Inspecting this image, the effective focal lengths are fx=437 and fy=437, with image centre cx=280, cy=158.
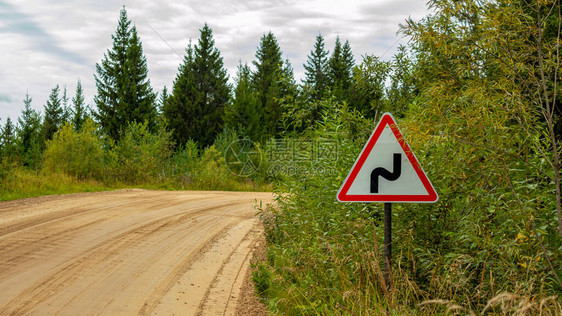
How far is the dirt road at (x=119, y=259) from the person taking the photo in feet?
15.9

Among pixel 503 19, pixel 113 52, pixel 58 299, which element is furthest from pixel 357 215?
pixel 113 52

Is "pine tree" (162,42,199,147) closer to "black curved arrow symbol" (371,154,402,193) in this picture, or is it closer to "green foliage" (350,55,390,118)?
"green foliage" (350,55,390,118)

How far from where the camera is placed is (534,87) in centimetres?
388

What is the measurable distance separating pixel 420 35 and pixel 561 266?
219 centimetres

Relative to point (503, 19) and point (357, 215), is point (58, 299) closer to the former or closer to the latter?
point (357, 215)

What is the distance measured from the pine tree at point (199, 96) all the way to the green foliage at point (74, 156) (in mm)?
21377

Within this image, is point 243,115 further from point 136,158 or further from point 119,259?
point 119,259

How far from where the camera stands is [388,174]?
3.97 m

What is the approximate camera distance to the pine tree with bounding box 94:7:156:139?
4003cm

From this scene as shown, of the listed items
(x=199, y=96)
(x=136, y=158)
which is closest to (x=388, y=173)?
(x=136, y=158)

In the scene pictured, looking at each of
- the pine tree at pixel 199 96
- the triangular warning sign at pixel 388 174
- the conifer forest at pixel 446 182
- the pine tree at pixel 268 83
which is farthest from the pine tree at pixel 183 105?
the triangular warning sign at pixel 388 174

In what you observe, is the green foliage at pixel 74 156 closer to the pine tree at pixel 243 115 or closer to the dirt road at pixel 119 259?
the dirt road at pixel 119 259

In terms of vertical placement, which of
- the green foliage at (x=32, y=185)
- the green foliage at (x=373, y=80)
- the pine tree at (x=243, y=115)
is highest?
the pine tree at (x=243, y=115)

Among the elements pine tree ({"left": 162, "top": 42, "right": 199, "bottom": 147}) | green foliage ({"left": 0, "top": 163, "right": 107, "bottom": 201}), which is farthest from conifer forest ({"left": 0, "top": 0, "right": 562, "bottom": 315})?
pine tree ({"left": 162, "top": 42, "right": 199, "bottom": 147})
